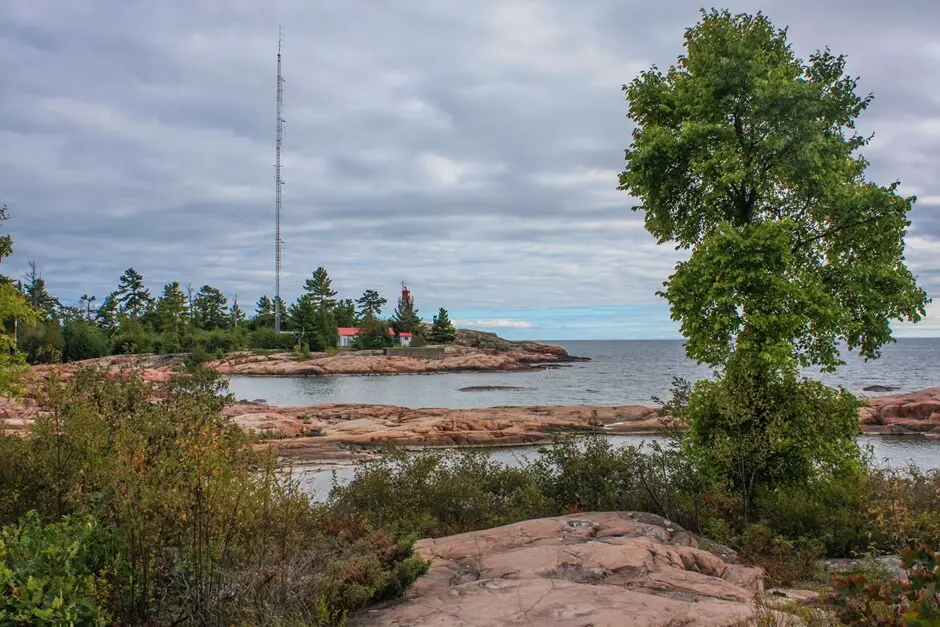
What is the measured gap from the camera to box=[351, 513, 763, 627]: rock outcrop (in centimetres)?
541

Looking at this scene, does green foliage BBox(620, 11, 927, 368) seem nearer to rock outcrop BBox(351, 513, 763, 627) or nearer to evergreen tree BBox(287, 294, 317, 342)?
rock outcrop BBox(351, 513, 763, 627)

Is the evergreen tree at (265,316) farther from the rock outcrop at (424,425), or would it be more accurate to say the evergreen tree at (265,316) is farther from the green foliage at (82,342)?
the rock outcrop at (424,425)

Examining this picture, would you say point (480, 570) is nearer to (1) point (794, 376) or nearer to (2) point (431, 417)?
(1) point (794, 376)

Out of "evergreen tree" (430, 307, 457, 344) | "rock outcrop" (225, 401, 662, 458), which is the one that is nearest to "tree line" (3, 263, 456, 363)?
"evergreen tree" (430, 307, 457, 344)

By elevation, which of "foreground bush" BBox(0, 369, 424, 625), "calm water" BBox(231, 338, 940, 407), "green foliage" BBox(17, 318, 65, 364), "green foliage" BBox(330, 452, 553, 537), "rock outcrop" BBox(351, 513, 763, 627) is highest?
"green foliage" BBox(17, 318, 65, 364)

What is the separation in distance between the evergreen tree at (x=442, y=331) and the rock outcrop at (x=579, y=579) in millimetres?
118372

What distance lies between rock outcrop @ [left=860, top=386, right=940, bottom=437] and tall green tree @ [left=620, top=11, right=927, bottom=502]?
2441 centimetres

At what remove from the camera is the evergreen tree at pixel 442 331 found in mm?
127875

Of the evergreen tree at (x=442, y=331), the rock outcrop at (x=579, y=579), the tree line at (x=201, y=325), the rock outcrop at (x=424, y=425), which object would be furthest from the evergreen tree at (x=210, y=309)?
the rock outcrop at (x=579, y=579)

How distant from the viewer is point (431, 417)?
3409 cm

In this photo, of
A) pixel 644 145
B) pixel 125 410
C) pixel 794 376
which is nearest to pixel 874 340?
pixel 794 376

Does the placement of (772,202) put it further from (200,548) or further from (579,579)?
(200,548)

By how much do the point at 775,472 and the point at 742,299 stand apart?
3.35 metres

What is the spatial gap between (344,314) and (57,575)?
123130 millimetres
